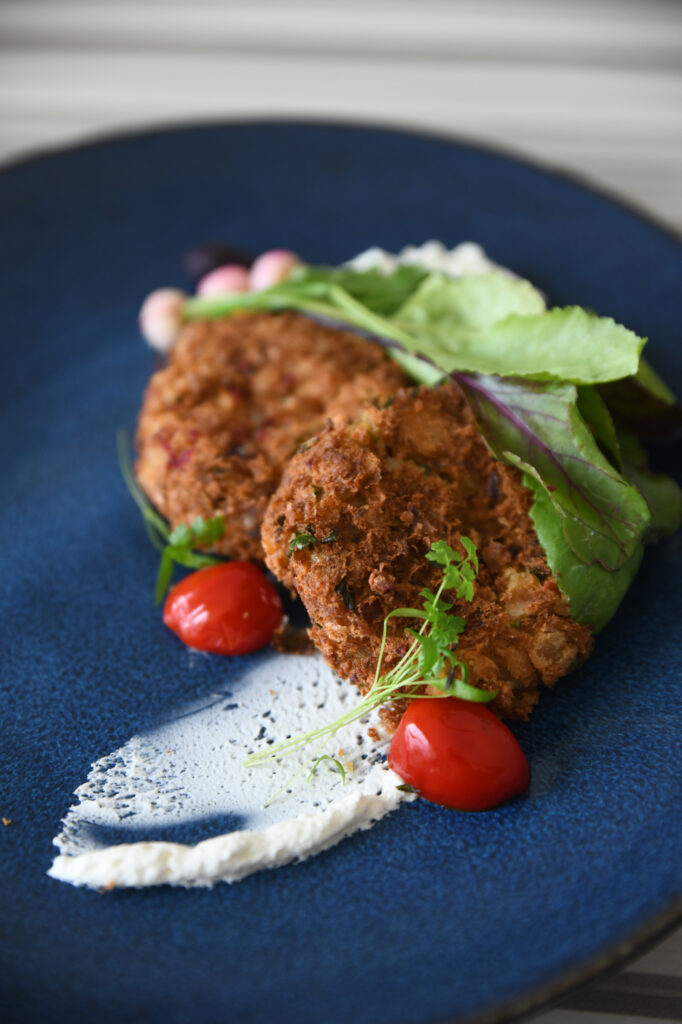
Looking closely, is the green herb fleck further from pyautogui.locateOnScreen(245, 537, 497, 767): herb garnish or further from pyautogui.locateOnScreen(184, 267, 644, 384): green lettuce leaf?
pyautogui.locateOnScreen(184, 267, 644, 384): green lettuce leaf

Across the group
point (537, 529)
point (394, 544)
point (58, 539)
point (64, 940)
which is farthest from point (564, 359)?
point (64, 940)

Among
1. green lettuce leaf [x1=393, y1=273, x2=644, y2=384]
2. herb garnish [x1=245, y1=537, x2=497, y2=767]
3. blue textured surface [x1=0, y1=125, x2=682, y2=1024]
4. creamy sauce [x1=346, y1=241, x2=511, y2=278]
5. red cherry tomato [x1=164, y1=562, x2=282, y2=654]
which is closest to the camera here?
blue textured surface [x1=0, y1=125, x2=682, y2=1024]

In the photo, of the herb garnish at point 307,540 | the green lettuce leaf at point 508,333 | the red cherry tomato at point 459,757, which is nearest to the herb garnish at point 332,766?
the red cherry tomato at point 459,757

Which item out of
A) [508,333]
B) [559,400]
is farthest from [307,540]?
[508,333]

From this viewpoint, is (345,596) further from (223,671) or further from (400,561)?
(223,671)

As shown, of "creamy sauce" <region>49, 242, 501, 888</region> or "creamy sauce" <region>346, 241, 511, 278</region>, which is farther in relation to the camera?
"creamy sauce" <region>346, 241, 511, 278</region>

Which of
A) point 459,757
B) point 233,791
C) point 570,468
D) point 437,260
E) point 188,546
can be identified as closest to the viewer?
point 459,757

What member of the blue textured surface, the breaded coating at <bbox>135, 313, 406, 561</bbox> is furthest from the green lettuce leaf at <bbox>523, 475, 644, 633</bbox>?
the breaded coating at <bbox>135, 313, 406, 561</bbox>
